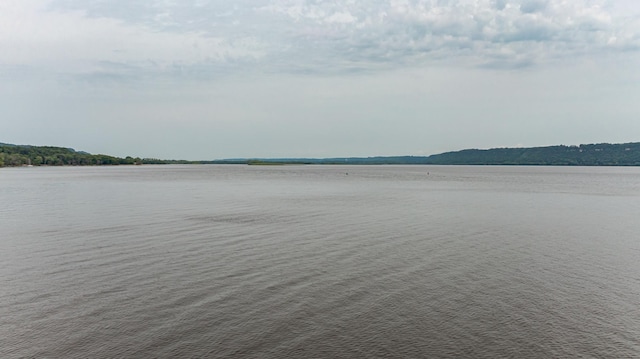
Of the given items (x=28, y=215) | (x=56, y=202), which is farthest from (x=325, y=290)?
(x=56, y=202)

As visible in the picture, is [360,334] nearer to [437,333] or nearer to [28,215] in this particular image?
[437,333]

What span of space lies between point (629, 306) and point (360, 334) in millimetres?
10588

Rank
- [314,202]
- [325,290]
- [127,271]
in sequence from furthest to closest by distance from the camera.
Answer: [314,202], [127,271], [325,290]

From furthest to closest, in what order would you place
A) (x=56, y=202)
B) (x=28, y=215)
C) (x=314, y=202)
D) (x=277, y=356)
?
(x=314, y=202) → (x=56, y=202) → (x=28, y=215) → (x=277, y=356)

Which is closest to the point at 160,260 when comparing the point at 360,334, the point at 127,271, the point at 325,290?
the point at 127,271

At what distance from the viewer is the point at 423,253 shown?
24.4m

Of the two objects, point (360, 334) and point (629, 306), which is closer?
point (360, 334)

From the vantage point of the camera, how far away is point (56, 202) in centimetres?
5031

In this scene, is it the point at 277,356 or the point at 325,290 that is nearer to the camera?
the point at 277,356

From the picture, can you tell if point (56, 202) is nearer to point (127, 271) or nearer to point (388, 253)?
point (127, 271)

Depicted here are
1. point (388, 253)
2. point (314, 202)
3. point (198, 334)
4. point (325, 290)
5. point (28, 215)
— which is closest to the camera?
point (198, 334)

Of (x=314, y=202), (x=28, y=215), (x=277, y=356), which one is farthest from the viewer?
(x=314, y=202)

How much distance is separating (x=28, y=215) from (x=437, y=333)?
3919cm

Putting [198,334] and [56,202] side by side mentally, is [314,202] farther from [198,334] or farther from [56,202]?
[198,334]
